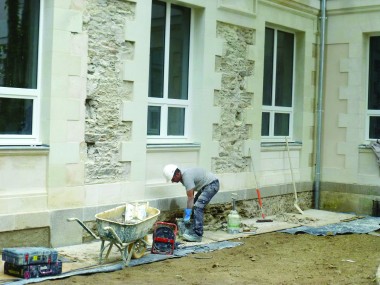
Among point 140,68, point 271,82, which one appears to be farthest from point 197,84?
point 271,82

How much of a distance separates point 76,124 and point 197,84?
286 cm

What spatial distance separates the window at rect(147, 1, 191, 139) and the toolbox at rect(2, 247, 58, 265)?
11.2 ft

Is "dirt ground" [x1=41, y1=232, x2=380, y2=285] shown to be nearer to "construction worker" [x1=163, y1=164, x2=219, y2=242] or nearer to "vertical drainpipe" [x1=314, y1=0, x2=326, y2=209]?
"construction worker" [x1=163, y1=164, x2=219, y2=242]

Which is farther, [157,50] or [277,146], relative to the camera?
[277,146]

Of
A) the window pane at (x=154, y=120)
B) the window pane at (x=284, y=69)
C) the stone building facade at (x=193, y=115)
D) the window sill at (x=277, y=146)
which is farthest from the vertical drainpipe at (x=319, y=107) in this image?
the window pane at (x=154, y=120)

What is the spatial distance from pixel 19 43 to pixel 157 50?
2.65m

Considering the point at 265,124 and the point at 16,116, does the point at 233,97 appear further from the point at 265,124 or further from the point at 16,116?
the point at 16,116

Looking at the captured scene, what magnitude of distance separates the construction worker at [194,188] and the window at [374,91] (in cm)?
477

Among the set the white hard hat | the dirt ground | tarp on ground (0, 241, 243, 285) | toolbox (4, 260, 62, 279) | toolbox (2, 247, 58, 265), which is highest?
the white hard hat

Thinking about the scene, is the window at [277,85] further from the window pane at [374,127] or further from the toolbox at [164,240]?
the toolbox at [164,240]

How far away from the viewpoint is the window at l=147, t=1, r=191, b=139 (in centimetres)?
1034

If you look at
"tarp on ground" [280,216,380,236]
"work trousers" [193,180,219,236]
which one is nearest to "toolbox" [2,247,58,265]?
"work trousers" [193,180,219,236]

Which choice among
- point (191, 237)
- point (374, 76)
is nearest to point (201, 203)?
point (191, 237)

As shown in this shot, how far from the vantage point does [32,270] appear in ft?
23.6
